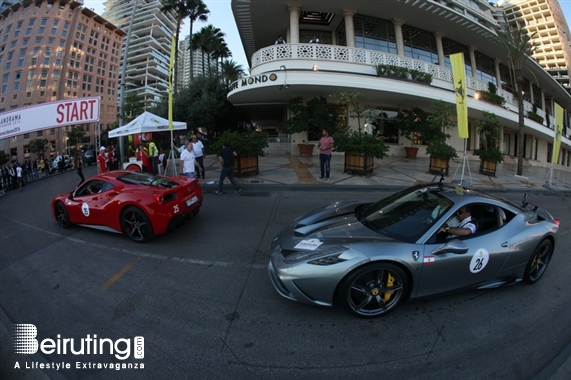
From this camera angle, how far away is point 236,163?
10.4m

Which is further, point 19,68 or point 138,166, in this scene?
point 19,68

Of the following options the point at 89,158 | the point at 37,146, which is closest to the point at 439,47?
the point at 89,158

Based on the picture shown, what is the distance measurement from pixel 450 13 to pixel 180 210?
2005 centimetres

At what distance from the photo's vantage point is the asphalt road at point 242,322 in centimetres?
228

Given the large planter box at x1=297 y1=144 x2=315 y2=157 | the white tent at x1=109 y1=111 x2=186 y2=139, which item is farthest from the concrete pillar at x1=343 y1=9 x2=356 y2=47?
the white tent at x1=109 y1=111 x2=186 y2=139

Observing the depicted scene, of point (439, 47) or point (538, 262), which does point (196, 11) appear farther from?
point (538, 262)

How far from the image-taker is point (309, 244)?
9.42 ft

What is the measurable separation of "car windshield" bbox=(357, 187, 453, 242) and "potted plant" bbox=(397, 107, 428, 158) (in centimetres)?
1511

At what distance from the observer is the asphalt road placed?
2.28 metres

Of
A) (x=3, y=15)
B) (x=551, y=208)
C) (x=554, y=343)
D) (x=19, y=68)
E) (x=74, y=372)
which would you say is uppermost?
(x=3, y=15)

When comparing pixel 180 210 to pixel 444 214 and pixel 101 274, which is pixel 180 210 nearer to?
pixel 101 274

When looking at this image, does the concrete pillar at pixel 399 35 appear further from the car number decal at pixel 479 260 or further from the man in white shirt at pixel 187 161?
the car number decal at pixel 479 260

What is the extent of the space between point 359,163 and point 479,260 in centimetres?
837

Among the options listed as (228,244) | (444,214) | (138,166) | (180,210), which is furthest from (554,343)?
(138,166)
